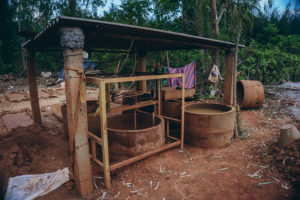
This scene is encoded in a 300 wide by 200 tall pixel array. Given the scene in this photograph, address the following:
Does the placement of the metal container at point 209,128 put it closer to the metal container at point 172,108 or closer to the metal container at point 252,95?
the metal container at point 172,108

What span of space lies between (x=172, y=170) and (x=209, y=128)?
60.2 inches

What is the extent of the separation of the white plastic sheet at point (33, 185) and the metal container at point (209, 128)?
121 inches

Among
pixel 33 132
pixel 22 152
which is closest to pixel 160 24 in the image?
pixel 33 132

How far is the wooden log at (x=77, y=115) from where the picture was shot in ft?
9.57

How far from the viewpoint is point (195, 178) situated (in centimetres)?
371

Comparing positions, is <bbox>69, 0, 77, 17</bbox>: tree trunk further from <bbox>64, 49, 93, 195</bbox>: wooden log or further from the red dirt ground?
<bbox>64, 49, 93, 195</bbox>: wooden log

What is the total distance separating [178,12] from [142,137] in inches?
391

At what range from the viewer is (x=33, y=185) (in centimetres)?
337

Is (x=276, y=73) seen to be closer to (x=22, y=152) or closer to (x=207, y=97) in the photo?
(x=207, y=97)

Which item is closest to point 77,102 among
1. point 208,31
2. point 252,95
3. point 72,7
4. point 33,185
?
point 33,185

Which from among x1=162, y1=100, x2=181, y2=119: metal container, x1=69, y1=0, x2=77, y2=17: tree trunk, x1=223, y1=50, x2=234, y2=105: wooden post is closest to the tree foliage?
x1=223, y1=50, x2=234, y2=105: wooden post

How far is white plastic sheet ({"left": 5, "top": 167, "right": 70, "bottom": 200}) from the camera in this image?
10.3 feet

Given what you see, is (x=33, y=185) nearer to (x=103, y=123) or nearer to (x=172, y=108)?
(x=103, y=123)

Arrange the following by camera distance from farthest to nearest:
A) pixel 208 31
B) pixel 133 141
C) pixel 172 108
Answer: pixel 208 31 → pixel 172 108 → pixel 133 141
